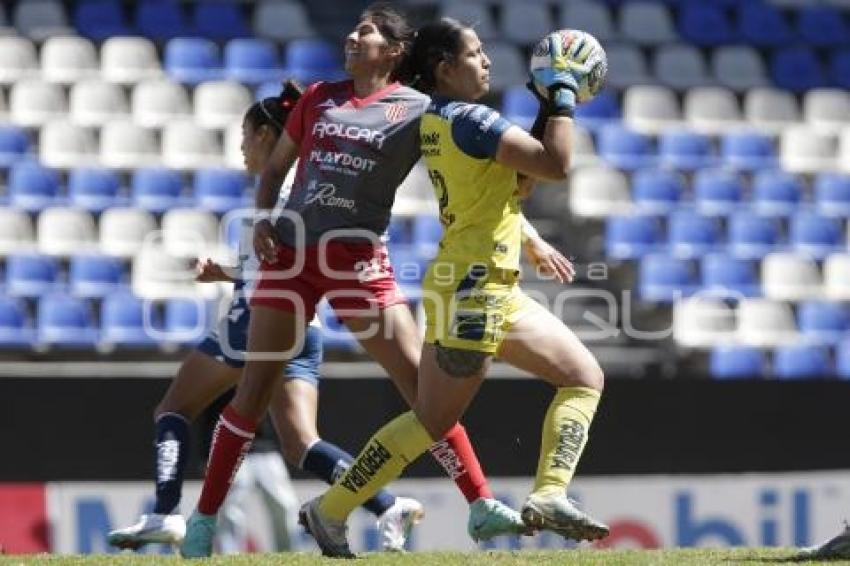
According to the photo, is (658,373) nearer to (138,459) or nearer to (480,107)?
(138,459)

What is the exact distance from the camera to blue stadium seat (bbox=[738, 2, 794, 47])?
17.3 meters

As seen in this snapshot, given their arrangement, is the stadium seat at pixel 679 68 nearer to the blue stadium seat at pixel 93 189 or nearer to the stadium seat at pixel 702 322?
the stadium seat at pixel 702 322

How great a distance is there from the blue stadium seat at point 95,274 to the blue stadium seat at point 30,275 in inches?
6.1

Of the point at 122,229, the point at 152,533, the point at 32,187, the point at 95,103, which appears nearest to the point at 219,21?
the point at 95,103

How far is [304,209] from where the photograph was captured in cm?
656

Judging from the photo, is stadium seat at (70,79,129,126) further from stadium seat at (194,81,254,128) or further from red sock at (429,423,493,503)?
red sock at (429,423,493,503)

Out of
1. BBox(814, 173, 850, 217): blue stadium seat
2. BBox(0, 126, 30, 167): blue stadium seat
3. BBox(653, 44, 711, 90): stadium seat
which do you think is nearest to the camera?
BBox(0, 126, 30, 167): blue stadium seat

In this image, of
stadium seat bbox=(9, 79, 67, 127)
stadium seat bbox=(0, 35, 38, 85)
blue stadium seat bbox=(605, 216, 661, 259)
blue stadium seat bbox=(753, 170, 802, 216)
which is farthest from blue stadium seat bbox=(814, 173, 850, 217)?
stadium seat bbox=(0, 35, 38, 85)

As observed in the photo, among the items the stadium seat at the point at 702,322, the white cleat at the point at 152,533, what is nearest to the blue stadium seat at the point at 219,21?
the stadium seat at the point at 702,322

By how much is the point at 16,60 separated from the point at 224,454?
883 centimetres

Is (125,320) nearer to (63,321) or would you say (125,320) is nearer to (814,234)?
(63,321)

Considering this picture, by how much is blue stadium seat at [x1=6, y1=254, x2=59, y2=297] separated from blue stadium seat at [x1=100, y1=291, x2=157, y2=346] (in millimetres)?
566

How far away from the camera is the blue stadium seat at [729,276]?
1420 centimetres

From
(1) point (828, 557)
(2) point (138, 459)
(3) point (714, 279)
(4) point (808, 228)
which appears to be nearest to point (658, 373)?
(3) point (714, 279)
